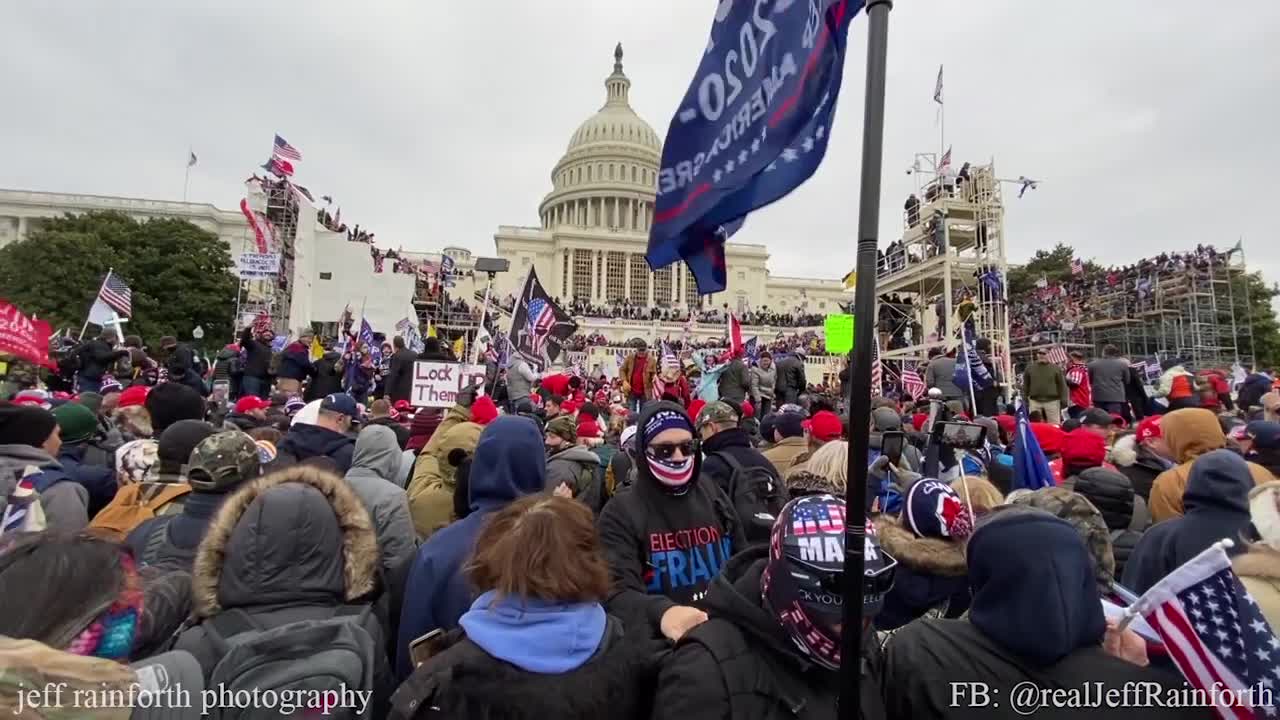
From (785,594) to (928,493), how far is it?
3.11 ft

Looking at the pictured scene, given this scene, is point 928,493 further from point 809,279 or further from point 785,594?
point 809,279

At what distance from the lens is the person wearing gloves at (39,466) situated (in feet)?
10.6

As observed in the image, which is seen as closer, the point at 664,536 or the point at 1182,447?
the point at 664,536

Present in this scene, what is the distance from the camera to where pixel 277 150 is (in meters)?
22.2

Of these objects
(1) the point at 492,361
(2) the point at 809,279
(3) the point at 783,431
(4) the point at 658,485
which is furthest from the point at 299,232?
(2) the point at 809,279

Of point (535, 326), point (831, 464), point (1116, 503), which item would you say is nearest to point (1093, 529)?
point (1116, 503)

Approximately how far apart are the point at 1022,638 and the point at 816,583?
527 mm

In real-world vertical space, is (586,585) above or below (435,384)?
below

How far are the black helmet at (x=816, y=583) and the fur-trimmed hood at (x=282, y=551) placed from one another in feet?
4.26

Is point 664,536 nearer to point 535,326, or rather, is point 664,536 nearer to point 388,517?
point 388,517

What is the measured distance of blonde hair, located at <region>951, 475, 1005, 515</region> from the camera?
288 cm

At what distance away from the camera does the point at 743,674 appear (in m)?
1.67

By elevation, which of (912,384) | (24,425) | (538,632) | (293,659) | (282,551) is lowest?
(293,659)

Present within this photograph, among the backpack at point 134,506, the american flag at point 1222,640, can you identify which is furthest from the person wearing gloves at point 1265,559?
the backpack at point 134,506
